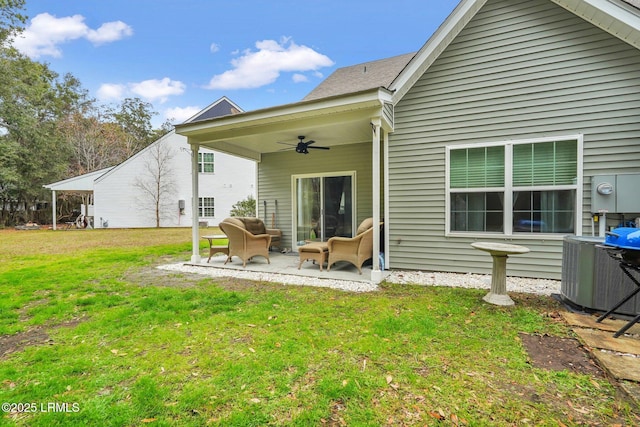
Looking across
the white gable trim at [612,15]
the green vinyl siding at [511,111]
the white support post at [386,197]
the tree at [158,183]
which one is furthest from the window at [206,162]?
the white gable trim at [612,15]

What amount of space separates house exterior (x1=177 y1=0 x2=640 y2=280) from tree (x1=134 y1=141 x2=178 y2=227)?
12454 mm

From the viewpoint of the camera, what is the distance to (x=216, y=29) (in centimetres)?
1342

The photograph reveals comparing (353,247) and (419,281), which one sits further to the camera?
(353,247)

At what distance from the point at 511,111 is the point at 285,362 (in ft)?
17.2

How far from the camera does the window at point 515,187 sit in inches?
177

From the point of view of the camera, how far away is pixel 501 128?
4.81m

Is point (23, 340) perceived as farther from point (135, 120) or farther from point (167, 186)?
point (135, 120)

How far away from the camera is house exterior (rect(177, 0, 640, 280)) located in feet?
13.9

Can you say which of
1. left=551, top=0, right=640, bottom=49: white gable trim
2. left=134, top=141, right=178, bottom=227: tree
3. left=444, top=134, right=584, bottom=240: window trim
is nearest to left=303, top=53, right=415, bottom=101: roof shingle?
left=444, top=134, right=584, bottom=240: window trim

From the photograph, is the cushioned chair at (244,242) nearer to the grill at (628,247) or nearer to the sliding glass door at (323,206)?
the sliding glass door at (323,206)

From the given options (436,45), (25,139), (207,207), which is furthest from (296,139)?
(25,139)

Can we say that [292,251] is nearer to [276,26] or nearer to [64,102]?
[276,26]

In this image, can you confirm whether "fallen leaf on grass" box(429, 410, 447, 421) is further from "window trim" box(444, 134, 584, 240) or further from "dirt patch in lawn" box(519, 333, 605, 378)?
"window trim" box(444, 134, 584, 240)

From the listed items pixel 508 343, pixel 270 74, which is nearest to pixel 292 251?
pixel 508 343
